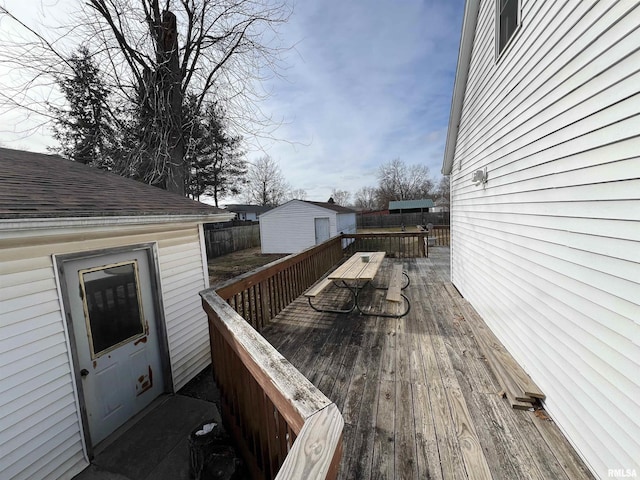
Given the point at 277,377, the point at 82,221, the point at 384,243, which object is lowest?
the point at 384,243

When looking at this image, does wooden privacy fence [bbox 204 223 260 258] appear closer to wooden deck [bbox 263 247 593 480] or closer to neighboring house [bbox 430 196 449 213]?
wooden deck [bbox 263 247 593 480]

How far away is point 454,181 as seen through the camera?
5.91 metres

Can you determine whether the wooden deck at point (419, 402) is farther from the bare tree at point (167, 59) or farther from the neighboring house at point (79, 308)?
the bare tree at point (167, 59)

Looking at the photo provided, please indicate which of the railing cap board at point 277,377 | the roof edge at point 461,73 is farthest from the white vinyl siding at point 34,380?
the roof edge at point 461,73

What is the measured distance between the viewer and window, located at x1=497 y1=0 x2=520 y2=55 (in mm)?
3016

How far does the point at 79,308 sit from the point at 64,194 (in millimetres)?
1243

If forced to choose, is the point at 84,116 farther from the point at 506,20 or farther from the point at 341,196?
the point at 341,196

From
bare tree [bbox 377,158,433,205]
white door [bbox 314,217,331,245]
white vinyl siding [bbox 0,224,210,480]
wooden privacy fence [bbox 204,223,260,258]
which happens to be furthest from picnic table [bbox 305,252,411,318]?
bare tree [bbox 377,158,433,205]

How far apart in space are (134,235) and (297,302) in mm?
2815

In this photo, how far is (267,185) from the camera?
130ft

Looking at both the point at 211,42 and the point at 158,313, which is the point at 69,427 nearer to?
the point at 158,313

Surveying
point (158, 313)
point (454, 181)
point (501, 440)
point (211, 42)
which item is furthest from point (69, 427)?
point (211, 42)

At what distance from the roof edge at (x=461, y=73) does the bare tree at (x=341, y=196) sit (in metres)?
57.4

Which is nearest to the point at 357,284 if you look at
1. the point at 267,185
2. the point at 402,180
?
the point at 267,185
